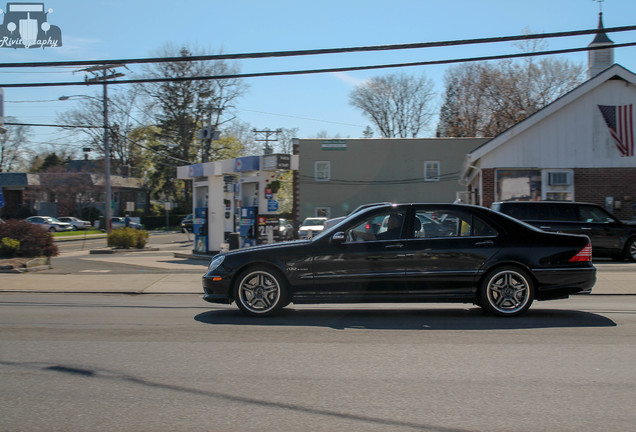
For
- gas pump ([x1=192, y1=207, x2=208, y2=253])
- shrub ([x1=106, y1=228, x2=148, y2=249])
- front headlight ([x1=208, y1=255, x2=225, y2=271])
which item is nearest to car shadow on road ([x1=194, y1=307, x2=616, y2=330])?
front headlight ([x1=208, y1=255, x2=225, y2=271])

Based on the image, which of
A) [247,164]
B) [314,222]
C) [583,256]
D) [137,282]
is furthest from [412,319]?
[314,222]

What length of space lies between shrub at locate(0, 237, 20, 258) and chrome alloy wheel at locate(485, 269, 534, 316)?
13446 millimetres

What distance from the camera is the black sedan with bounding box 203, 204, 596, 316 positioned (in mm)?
7883

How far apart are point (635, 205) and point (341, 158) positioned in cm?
2053

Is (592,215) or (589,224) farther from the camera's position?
(592,215)

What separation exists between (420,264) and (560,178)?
50.2ft

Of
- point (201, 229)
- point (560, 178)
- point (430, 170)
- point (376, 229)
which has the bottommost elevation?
point (201, 229)

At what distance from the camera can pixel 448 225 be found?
8086 mm

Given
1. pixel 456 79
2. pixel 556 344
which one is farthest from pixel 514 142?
pixel 456 79

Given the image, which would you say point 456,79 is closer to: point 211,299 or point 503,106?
point 503,106

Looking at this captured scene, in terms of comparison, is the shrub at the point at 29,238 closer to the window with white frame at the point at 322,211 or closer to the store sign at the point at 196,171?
the store sign at the point at 196,171

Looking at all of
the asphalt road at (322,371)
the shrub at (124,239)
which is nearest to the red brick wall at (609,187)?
the asphalt road at (322,371)

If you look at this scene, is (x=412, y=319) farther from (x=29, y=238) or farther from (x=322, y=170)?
(x=322, y=170)

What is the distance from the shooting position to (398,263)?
7902 millimetres
